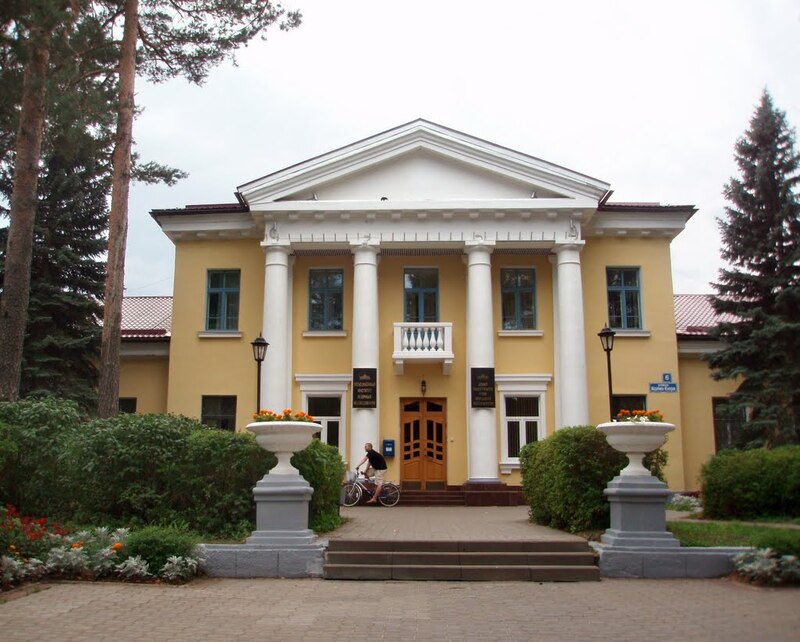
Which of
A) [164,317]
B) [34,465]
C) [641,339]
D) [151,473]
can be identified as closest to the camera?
[151,473]

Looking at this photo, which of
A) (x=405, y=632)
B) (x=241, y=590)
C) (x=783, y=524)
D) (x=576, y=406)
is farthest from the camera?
(x=576, y=406)

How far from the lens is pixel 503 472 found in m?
23.0

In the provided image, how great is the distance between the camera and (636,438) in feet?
37.1

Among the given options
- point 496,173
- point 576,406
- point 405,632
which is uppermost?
point 496,173

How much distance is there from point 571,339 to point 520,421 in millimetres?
2979

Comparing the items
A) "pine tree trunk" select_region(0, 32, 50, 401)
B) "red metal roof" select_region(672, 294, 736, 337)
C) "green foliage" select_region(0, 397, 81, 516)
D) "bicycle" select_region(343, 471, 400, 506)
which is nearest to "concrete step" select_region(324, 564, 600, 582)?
"green foliage" select_region(0, 397, 81, 516)

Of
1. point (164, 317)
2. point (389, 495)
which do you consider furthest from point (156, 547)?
point (164, 317)

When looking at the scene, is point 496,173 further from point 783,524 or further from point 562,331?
point 783,524

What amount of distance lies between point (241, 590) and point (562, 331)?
15193 mm

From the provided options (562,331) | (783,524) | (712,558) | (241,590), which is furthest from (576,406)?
(241,590)

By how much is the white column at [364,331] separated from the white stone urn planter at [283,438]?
35.3ft

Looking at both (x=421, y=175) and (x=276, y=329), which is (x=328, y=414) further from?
(x=421, y=175)

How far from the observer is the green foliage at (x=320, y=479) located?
41.1 feet

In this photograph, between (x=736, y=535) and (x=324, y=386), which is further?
(x=324, y=386)
